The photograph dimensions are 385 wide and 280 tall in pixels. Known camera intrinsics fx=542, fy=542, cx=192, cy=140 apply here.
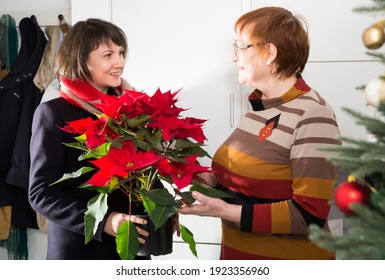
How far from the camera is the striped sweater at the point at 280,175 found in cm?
142

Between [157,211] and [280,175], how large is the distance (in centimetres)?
37

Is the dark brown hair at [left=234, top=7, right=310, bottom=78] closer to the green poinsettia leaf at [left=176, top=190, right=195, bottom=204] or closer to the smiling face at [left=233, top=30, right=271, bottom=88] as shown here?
the smiling face at [left=233, top=30, right=271, bottom=88]

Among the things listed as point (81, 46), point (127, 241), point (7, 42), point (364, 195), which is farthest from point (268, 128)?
point (7, 42)

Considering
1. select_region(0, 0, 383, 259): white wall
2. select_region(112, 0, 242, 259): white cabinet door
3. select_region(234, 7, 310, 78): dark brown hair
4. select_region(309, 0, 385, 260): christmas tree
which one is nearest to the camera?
select_region(309, 0, 385, 260): christmas tree

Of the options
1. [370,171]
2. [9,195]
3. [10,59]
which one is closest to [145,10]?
[10,59]

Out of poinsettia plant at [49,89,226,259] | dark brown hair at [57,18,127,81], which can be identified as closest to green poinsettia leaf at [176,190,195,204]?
poinsettia plant at [49,89,226,259]

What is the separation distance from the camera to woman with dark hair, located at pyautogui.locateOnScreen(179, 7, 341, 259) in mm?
1424

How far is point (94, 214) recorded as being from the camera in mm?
1358

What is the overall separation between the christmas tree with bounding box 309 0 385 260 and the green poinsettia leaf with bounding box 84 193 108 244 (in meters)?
0.69

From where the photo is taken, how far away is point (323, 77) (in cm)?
234

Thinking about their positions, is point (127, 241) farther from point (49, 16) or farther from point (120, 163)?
point (49, 16)

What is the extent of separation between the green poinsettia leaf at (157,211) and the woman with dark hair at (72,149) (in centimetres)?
6

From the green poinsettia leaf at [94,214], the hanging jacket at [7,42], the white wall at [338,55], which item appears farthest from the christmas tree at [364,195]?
the hanging jacket at [7,42]

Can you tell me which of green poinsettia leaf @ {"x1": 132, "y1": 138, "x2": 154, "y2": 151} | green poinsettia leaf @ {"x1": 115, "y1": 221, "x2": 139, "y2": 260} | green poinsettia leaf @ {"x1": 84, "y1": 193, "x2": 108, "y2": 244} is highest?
green poinsettia leaf @ {"x1": 132, "y1": 138, "x2": 154, "y2": 151}
